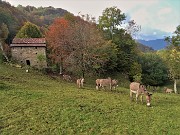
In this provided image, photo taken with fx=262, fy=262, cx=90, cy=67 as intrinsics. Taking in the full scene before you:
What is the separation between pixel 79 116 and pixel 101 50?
30935mm

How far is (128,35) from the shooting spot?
6550 centimetres

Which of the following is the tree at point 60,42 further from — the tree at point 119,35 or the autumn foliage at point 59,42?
the tree at point 119,35

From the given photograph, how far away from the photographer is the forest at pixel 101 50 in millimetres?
45719

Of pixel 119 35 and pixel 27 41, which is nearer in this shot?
pixel 27 41

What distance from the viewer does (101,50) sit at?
4909 cm

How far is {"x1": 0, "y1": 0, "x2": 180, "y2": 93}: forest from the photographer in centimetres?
4572

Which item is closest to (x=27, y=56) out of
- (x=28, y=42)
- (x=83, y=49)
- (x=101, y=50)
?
(x=28, y=42)

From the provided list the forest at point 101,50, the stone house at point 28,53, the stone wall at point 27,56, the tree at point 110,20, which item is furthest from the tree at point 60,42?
the tree at point 110,20

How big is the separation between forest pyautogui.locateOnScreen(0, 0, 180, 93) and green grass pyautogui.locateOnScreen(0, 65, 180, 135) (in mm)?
21217

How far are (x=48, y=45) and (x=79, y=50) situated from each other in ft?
37.4

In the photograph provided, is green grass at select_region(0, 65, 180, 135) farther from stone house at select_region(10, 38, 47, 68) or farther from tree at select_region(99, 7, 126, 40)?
tree at select_region(99, 7, 126, 40)

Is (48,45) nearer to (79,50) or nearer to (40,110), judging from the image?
(79,50)

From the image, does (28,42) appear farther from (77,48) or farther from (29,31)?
(29,31)

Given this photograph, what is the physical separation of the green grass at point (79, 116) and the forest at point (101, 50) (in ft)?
69.6
